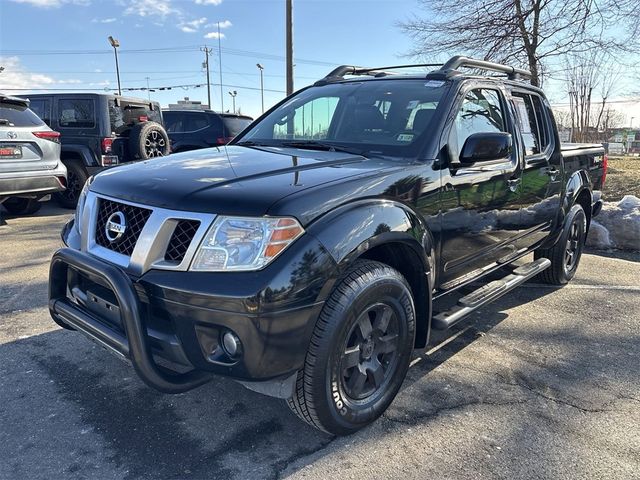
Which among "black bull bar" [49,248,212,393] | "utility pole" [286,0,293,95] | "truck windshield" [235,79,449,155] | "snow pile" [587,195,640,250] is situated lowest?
"snow pile" [587,195,640,250]

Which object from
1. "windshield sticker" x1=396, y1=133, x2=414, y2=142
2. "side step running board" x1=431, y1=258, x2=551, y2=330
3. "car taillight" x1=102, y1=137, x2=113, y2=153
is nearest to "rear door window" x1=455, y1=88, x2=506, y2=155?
"windshield sticker" x1=396, y1=133, x2=414, y2=142

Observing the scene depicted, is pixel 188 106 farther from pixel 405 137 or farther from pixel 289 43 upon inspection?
pixel 405 137

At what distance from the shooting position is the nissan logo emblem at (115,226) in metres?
2.43

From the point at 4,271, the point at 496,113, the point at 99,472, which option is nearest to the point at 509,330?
the point at 496,113

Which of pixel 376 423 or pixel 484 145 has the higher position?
pixel 484 145

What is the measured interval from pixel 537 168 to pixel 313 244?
2689 mm

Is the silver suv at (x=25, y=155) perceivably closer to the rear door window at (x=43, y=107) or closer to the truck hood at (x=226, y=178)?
the rear door window at (x=43, y=107)

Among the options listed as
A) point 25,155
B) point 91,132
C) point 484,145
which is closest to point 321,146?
point 484,145

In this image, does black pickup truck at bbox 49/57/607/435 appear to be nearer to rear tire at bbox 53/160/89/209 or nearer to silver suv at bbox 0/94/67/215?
silver suv at bbox 0/94/67/215

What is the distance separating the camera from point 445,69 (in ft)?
11.6

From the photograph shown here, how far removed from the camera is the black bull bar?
7.22 feet

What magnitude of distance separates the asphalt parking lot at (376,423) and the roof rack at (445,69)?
1899 mm

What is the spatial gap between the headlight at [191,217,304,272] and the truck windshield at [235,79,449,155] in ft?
3.96

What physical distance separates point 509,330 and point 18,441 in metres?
3.33
